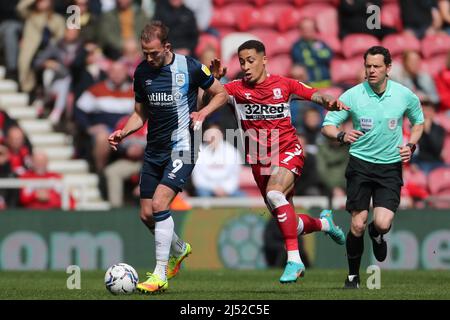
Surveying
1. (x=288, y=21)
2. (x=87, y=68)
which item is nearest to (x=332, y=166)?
(x=288, y=21)

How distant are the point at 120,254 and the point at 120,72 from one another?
354 cm

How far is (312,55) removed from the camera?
20.9 meters

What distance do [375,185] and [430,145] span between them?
25.6 feet

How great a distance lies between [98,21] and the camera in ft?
69.9

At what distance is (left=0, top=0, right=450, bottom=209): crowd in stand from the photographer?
63.4 feet

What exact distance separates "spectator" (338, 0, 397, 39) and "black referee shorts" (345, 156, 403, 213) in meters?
9.33

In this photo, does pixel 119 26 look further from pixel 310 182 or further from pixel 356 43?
pixel 310 182

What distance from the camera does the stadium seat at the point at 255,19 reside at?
73.3ft

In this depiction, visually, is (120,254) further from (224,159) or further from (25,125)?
(25,125)

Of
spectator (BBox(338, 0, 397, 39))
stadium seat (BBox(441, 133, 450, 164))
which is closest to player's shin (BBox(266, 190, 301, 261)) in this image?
stadium seat (BBox(441, 133, 450, 164))

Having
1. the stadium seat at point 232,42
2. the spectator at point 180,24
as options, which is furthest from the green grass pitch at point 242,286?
the stadium seat at point 232,42

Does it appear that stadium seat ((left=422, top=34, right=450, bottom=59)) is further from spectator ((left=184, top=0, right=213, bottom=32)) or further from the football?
the football

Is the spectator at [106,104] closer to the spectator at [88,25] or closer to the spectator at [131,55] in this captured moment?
the spectator at [131,55]

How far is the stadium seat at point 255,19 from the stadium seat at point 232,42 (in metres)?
0.26
